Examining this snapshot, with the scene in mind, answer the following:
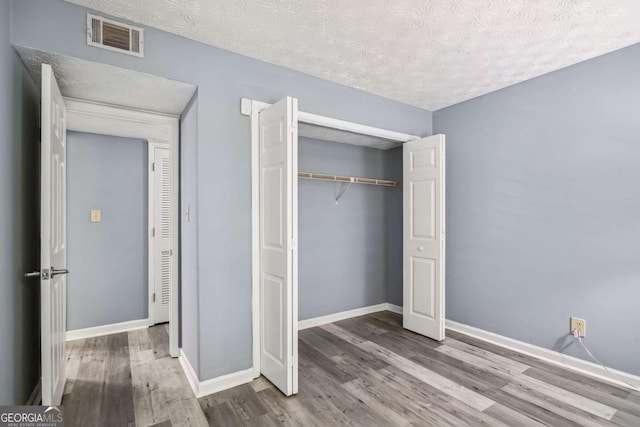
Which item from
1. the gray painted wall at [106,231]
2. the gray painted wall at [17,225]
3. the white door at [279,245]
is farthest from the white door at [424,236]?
the gray painted wall at [17,225]

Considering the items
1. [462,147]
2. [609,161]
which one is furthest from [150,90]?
[609,161]

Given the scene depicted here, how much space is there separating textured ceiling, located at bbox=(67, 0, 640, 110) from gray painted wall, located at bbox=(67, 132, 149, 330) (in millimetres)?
1935

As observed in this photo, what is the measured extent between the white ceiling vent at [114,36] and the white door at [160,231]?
1.82 m

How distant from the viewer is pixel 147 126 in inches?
119

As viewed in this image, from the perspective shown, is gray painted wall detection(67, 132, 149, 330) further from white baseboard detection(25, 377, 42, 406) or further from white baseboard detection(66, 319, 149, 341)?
white baseboard detection(25, 377, 42, 406)

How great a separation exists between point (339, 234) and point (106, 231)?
263 cm

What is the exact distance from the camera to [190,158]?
99.0 inches

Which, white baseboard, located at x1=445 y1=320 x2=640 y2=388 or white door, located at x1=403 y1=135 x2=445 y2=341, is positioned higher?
white door, located at x1=403 y1=135 x2=445 y2=341

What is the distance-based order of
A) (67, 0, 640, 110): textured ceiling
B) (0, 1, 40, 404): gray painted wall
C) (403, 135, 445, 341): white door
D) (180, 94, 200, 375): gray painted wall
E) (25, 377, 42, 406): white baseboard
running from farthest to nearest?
(403, 135, 445, 341): white door < (180, 94, 200, 375): gray painted wall < (25, 377, 42, 406): white baseboard < (67, 0, 640, 110): textured ceiling < (0, 1, 40, 404): gray painted wall

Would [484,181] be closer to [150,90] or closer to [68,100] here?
[150,90]

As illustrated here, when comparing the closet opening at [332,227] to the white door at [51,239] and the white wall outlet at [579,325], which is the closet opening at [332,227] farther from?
the white door at [51,239]

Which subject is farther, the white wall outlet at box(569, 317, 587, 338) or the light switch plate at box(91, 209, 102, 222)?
the light switch plate at box(91, 209, 102, 222)

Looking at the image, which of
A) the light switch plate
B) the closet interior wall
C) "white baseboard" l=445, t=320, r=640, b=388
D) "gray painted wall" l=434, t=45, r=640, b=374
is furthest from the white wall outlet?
the light switch plate

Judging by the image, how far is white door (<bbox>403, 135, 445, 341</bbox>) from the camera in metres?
3.21
